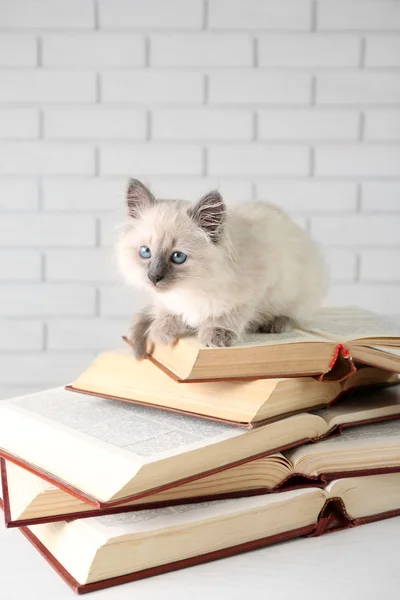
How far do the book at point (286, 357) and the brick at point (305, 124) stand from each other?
1.35 meters

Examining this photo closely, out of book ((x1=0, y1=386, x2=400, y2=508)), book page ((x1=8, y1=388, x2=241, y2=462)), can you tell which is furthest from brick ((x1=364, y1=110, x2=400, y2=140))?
book page ((x1=8, y1=388, x2=241, y2=462))

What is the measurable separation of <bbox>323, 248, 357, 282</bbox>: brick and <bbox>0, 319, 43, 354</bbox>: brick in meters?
0.92

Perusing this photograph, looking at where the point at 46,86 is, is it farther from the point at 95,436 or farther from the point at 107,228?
the point at 95,436

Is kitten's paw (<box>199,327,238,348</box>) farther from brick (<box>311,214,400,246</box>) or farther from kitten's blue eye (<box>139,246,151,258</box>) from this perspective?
brick (<box>311,214,400,246</box>)

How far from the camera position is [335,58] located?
2.26 m

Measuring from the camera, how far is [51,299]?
2.34 metres

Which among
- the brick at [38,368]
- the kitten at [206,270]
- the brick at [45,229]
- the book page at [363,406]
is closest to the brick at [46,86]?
the brick at [45,229]

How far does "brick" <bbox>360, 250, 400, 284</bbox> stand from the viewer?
2.34 metres

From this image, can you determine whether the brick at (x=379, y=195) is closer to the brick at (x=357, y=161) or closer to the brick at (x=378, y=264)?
the brick at (x=357, y=161)

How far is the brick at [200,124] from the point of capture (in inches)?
89.0

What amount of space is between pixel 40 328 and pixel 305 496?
1.57 meters

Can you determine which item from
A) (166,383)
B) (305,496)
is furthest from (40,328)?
(305,496)

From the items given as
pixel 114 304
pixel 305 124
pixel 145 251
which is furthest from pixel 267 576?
pixel 305 124

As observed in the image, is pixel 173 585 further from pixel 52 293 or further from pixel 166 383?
pixel 52 293
